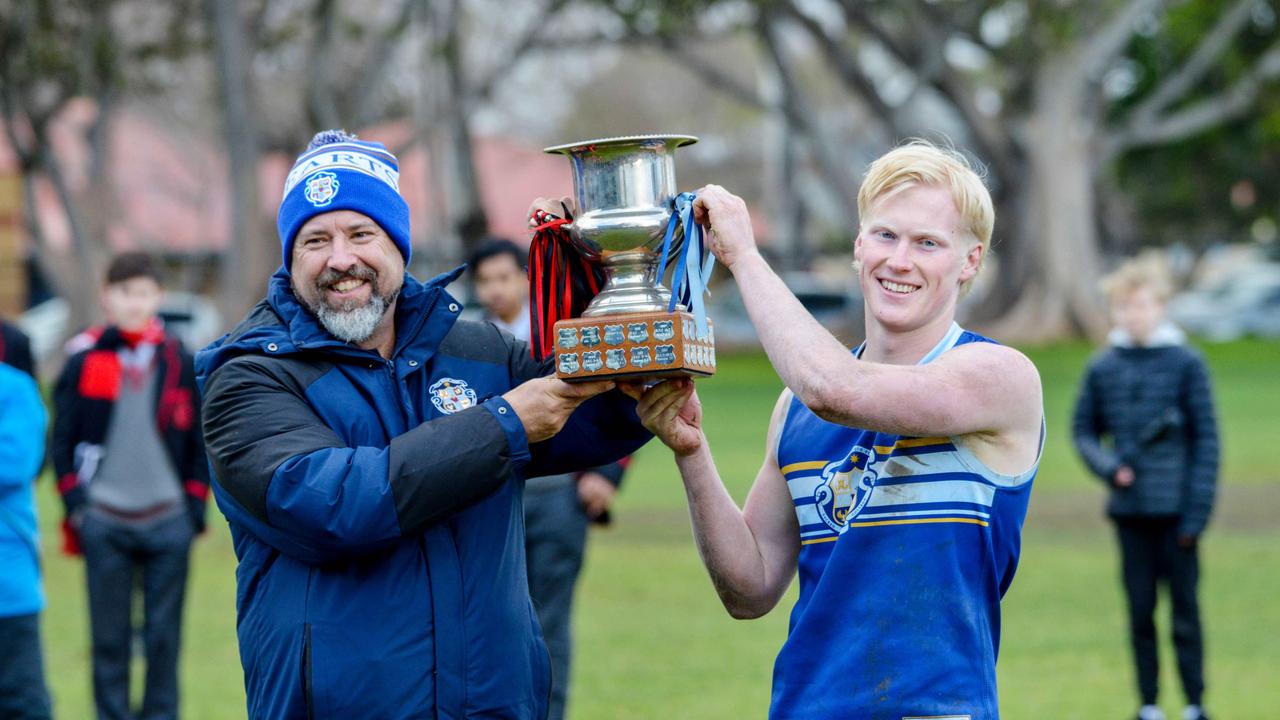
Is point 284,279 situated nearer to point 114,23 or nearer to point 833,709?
point 833,709

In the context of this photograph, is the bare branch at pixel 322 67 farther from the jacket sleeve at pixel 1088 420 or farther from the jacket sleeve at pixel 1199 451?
the jacket sleeve at pixel 1199 451

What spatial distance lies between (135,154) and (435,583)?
48202 millimetres

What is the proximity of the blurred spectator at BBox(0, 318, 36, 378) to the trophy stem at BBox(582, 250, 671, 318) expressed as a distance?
12.0 ft

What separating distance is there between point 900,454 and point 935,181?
2.01 feet

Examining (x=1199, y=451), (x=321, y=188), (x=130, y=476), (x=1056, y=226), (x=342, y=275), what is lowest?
(x=1199, y=451)

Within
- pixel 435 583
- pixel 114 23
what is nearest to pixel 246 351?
Result: pixel 435 583

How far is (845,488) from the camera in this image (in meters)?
3.82

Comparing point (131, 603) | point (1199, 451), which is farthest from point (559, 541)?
point (1199, 451)

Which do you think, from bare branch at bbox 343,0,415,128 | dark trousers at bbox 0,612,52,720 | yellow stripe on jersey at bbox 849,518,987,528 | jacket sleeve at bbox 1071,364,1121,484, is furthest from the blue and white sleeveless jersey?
bare branch at bbox 343,0,415,128

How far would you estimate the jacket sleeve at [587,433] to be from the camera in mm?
4047

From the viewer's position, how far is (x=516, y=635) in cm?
383

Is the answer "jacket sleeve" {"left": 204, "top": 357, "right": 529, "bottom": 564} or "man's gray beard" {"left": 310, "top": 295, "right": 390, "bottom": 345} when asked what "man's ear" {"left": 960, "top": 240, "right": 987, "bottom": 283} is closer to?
"jacket sleeve" {"left": 204, "top": 357, "right": 529, "bottom": 564}

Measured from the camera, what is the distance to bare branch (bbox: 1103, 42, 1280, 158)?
3597 cm

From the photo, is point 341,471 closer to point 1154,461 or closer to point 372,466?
point 372,466
